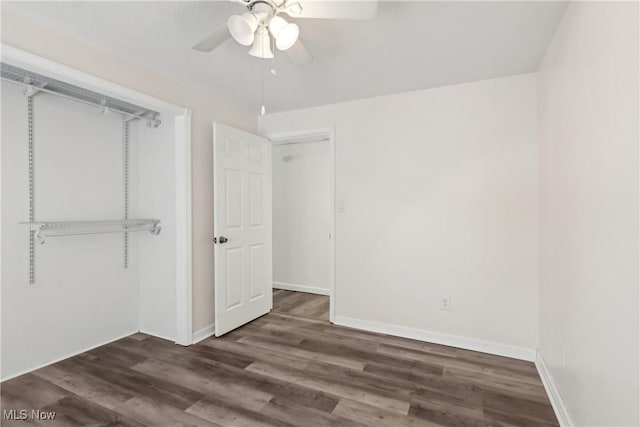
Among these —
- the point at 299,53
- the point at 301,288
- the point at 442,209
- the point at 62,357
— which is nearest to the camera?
the point at 299,53

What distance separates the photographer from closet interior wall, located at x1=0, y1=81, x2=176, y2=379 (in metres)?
2.19

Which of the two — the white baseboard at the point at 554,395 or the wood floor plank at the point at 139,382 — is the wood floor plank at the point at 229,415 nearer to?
the wood floor plank at the point at 139,382

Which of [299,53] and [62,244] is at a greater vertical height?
[299,53]

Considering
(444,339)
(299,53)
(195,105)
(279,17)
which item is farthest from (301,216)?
(279,17)

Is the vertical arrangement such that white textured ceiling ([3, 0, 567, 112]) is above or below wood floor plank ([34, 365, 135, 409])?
above

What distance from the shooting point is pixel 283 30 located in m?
1.47

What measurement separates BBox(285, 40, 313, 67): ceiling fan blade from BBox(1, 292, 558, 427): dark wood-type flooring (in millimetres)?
2145

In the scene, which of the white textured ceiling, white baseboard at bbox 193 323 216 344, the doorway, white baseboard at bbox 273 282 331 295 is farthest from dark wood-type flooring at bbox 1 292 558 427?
the white textured ceiling

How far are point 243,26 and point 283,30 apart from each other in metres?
0.19

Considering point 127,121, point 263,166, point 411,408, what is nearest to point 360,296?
point 411,408

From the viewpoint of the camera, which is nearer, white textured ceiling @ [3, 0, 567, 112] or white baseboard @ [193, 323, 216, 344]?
white textured ceiling @ [3, 0, 567, 112]

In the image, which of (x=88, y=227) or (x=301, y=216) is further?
(x=301, y=216)

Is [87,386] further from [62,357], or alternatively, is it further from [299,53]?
[299,53]

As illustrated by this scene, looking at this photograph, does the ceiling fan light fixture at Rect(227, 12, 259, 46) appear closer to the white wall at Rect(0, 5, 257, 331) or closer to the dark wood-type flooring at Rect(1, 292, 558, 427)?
the white wall at Rect(0, 5, 257, 331)
